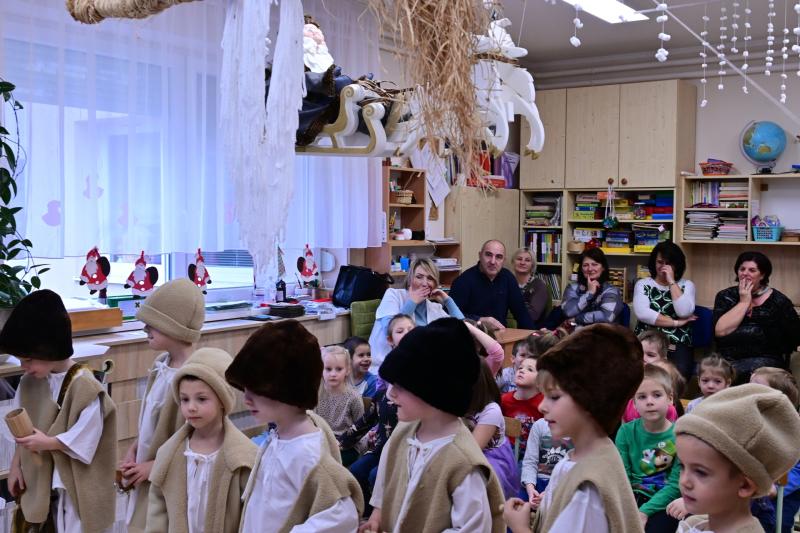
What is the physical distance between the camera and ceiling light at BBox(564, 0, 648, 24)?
5379 mm

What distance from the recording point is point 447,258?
259 inches

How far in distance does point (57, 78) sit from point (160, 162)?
72 cm

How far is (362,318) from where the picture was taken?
5.25 metres

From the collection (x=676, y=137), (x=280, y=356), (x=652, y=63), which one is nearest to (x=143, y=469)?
(x=280, y=356)

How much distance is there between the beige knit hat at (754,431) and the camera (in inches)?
65.1

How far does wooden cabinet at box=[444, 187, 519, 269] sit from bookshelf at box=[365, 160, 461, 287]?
0.13 metres

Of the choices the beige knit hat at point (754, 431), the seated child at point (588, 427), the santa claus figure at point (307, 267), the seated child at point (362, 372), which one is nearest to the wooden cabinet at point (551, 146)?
the santa claus figure at point (307, 267)

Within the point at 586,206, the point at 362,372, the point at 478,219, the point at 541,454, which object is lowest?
the point at 541,454

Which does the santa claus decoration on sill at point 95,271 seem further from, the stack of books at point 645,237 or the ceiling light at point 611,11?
the stack of books at point 645,237

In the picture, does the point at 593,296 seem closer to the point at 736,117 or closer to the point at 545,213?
the point at 545,213

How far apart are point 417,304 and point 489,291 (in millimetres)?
1041

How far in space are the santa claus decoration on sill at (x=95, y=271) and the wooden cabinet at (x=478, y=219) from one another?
283 centimetres

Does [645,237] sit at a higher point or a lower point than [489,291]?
higher

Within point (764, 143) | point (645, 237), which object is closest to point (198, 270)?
point (645, 237)
